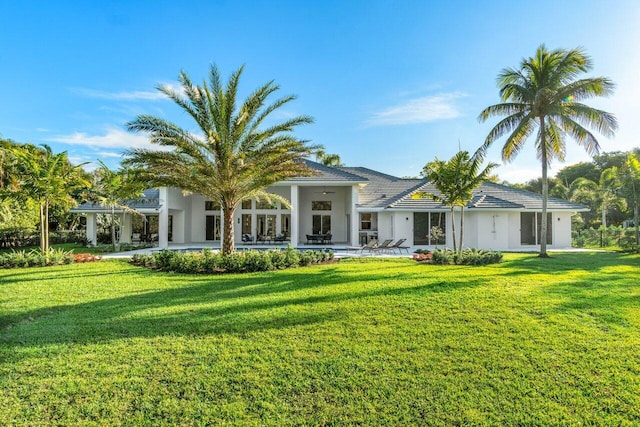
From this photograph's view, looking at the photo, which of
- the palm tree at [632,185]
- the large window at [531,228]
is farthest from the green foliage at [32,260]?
the palm tree at [632,185]

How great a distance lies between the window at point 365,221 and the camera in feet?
84.4

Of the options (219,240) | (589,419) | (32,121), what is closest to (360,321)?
(589,419)

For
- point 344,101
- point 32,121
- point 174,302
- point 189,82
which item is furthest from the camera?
point 32,121

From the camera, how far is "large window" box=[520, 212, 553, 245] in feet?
77.0

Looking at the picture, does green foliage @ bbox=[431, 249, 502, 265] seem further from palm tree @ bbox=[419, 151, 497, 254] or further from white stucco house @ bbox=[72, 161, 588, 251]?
white stucco house @ bbox=[72, 161, 588, 251]

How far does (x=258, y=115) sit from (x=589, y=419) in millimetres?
12933

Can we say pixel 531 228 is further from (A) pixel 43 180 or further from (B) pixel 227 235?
(A) pixel 43 180

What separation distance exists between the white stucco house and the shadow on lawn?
11.9m

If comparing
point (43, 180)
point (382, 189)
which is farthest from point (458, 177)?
point (43, 180)

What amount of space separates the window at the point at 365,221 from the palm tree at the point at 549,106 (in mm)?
10083

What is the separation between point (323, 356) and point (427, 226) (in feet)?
64.6

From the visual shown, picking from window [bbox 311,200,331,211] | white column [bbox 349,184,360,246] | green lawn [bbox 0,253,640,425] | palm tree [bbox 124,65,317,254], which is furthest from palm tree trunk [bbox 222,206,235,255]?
window [bbox 311,200,331,211]

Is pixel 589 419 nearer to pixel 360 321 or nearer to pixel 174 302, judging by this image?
pixel 360 321

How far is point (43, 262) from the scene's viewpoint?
13852mm
